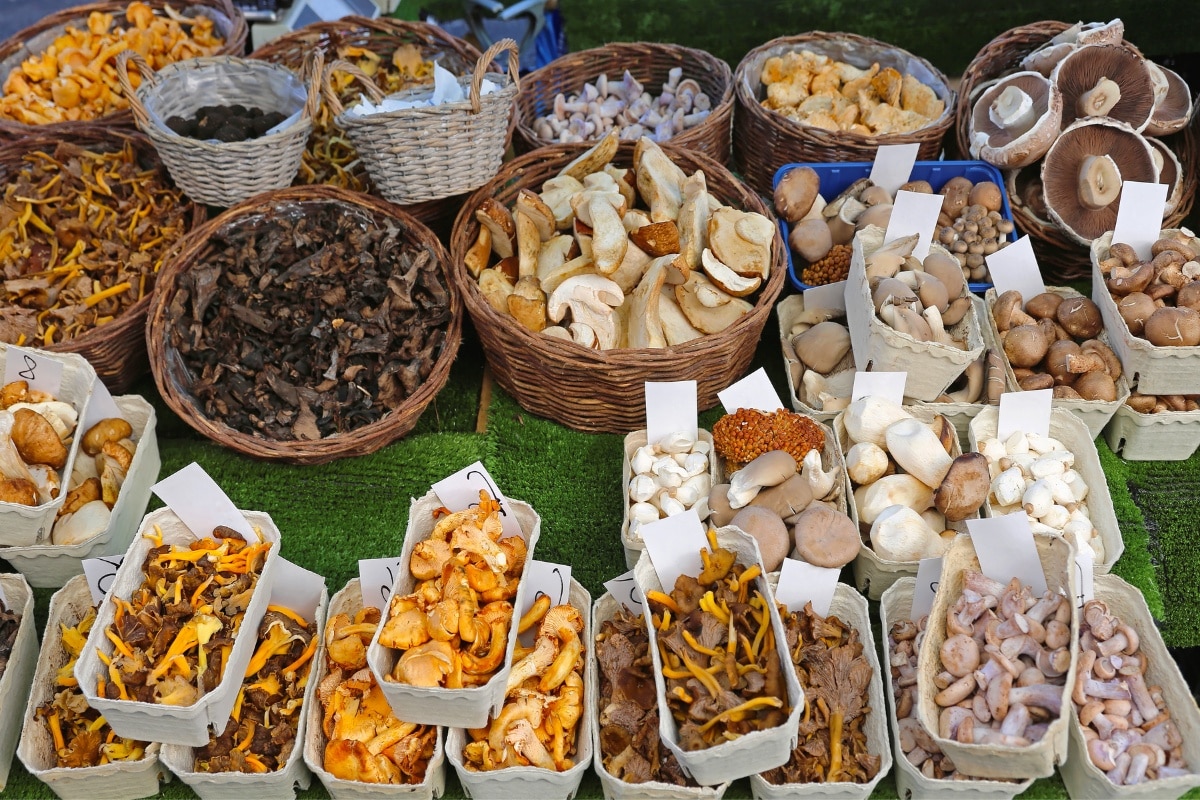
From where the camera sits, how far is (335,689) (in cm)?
210

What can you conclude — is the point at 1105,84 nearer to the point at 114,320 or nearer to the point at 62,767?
the point at 114,320

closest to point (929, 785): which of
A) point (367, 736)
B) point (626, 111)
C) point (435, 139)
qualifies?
point (367, 736)

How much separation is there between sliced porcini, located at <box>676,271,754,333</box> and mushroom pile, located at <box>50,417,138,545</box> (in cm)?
166

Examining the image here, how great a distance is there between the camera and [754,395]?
267cm

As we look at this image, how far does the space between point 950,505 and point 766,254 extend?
0.91 m

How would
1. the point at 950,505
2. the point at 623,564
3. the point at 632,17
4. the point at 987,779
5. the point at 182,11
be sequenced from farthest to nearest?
the point at 632,17, the point at 182,11, the point at 623,564, the point at 950,505, the point at 987,779

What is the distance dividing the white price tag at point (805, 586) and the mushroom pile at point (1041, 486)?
20.7 inches

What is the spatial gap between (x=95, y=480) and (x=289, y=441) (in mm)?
542

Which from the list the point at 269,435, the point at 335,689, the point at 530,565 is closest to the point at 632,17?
the point at 269,435

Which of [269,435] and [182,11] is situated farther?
[182,11]

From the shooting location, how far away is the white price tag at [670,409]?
8.44ft

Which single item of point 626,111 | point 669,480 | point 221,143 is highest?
point 221,143

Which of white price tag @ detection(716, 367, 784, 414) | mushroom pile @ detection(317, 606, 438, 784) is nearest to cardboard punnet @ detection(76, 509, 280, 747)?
mushroom pile @ detection(317, 606, 438, 784)

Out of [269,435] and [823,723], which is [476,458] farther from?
[823,723]
